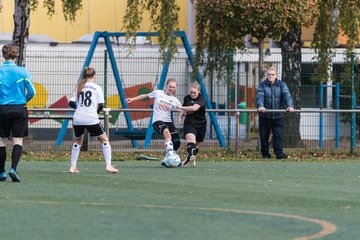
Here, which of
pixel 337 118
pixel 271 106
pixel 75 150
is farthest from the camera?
pixel 337 118

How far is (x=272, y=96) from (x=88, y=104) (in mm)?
6934

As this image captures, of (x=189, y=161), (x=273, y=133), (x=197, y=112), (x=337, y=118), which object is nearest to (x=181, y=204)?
(x=189, y=161)

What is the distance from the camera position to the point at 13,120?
50.2 ft

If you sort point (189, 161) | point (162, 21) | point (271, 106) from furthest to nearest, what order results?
point (162, 21), point (271, 106), point (189, 161)

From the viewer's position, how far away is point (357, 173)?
18203mm

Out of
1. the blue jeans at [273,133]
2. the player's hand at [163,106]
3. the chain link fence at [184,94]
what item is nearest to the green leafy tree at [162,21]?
the chain link fence at [184,94]

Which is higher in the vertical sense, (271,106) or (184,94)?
(184,94)

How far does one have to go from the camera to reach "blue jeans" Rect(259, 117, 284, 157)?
22734 mm

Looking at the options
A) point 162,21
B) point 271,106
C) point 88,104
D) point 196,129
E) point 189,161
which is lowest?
point 189,161

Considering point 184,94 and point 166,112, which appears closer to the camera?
point 166,112

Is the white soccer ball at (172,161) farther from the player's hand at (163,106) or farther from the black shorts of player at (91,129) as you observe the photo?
the black shorts of player at (91,129)

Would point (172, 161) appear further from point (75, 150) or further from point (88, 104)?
point (88, 104)

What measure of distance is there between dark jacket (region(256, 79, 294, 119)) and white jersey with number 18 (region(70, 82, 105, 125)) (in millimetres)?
6347

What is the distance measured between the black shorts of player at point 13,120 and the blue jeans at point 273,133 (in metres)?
8.35
